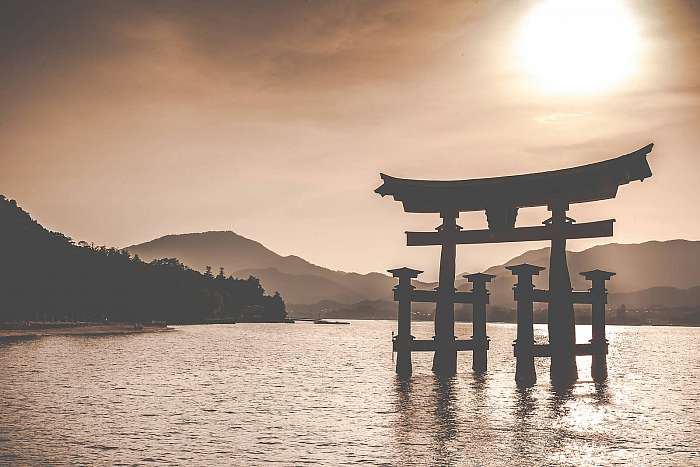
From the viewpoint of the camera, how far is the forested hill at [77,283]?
3474 inches

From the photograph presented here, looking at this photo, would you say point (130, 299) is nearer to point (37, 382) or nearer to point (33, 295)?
point (33, 295)

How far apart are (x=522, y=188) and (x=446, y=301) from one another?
5501mm

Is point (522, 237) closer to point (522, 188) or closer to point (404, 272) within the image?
point (522, 188)

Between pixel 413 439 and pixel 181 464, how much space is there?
619 cm

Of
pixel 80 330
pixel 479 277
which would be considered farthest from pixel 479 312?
pixel 80 330

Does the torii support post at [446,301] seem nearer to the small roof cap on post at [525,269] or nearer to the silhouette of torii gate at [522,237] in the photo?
the silhouette of torii gate at [522,237]

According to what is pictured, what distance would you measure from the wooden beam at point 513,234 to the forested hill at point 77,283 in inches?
2675

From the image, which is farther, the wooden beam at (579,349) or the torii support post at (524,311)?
the wooden beam at (579,349)

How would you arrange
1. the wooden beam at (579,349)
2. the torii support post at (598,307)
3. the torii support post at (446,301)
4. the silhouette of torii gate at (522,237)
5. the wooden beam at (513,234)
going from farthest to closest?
the torii support post at (598,307)
the torii support post at (446,301)
the wooden beam at (579,349)
the silhouette of torii gate at (522,237)
the wooden beam at (513,234)

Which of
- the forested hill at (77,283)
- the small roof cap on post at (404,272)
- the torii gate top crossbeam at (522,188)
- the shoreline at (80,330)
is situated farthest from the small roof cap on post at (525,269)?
the forested hill at (77,283)

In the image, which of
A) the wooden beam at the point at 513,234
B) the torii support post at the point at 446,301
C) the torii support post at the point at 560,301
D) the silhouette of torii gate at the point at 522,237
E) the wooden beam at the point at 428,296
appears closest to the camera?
the wooden beam at the point at 513,234

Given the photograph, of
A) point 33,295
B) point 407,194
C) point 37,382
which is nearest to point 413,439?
point 407,194

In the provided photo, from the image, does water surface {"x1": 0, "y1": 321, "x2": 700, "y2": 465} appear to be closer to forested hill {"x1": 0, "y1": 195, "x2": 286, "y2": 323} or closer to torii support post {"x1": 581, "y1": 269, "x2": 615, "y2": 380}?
torii support post {"x1": 581, "y1": 269, "x2": 615, "y2": 380}

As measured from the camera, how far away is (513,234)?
2750 centimetres
